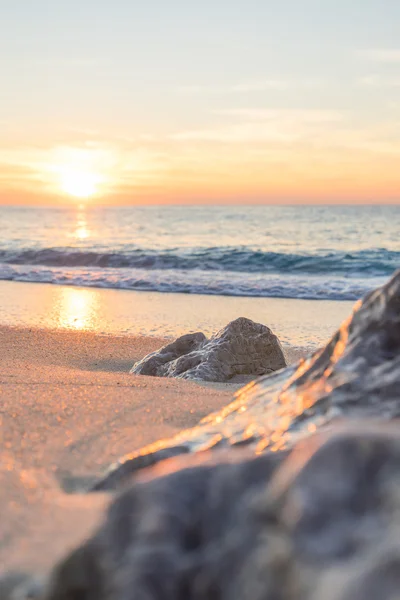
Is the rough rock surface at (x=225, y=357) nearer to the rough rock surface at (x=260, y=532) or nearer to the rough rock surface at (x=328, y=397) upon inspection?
the rough rock surface at (x=328, y=397)

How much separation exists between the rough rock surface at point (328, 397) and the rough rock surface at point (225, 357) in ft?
8.42

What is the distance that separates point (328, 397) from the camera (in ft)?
5.81

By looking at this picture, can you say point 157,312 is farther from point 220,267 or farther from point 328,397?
point 220,267

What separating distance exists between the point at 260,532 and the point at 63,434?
1.45 m

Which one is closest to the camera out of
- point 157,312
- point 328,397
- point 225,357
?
point 328,397

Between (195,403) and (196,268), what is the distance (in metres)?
15.6

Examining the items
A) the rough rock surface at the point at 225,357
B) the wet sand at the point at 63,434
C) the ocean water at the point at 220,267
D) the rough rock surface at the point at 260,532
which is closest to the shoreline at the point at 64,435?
the wet sand at the point at 63,434

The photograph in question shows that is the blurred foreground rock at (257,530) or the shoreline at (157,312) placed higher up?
the blurred foreground rock at (257,530)

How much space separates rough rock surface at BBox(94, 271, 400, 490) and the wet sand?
211 millimetres

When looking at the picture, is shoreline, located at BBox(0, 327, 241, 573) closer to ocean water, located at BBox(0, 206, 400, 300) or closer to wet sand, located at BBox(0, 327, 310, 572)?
wet sand, located at BBox(0, 327, 310, 572)

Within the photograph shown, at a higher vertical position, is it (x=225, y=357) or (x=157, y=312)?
(x=225, y=357)

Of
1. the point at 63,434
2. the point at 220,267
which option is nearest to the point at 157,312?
the point at 63,434

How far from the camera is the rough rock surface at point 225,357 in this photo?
465 cm

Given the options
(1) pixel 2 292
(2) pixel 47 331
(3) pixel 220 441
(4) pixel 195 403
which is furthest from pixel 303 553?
(1) pixel 2 292
